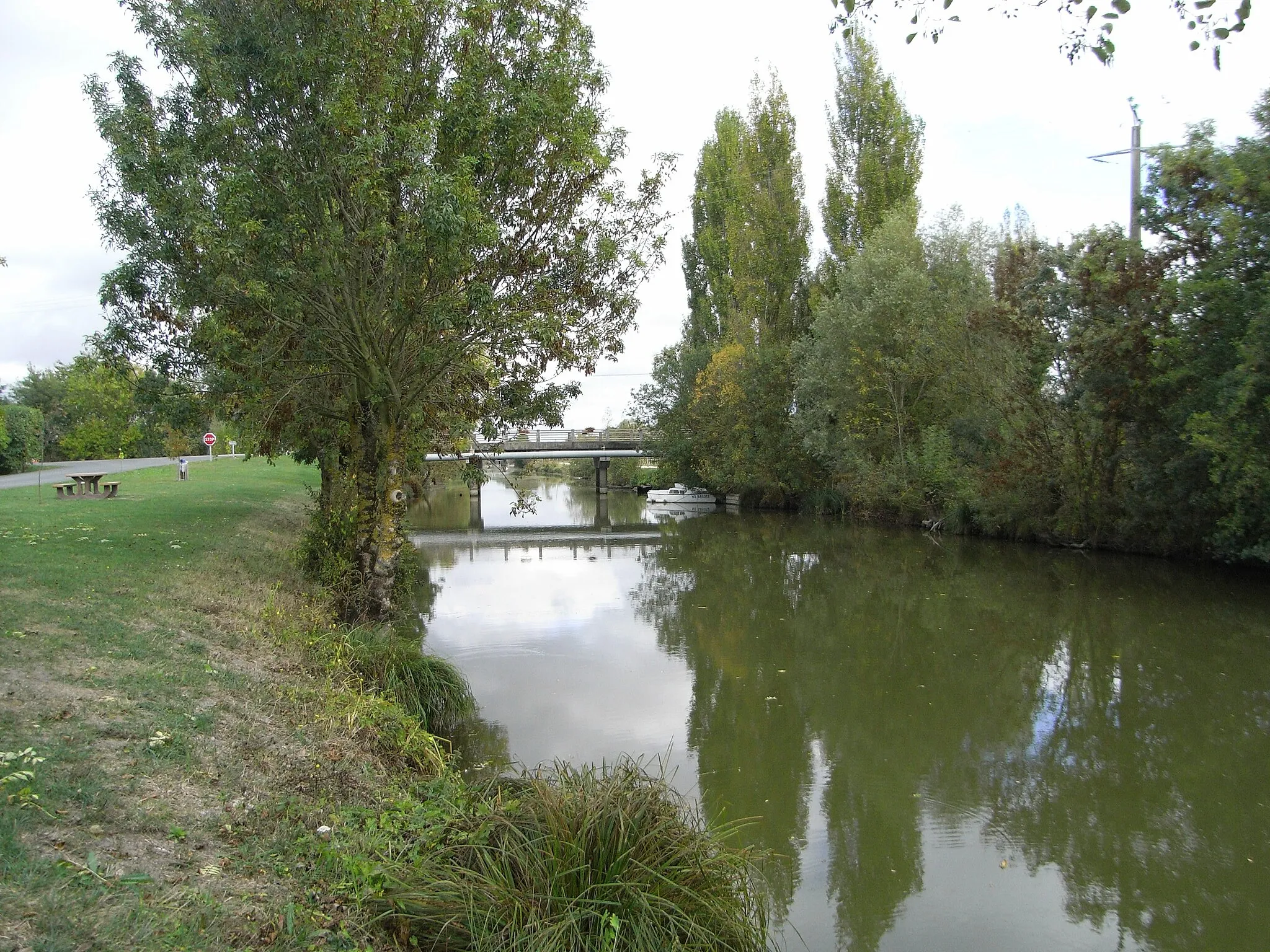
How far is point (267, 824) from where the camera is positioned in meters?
4.62

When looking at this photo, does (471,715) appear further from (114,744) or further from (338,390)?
(338,390)

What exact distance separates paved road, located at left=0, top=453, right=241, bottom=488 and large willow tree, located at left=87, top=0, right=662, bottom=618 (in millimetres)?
10210

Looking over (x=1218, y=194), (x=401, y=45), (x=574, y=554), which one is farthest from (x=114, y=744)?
(x=574, y=554)

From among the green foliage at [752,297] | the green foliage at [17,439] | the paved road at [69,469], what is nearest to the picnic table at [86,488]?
the paved road at [69,469]

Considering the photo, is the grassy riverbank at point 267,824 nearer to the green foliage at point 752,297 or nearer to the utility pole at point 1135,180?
the utility pole at point 1135,180

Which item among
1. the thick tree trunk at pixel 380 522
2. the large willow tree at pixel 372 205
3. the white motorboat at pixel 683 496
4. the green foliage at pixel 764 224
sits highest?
the green foliage at pixel 764 224

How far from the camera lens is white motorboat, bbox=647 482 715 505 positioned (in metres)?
44.9

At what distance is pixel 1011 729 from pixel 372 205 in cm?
914

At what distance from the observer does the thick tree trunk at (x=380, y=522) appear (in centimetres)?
1139

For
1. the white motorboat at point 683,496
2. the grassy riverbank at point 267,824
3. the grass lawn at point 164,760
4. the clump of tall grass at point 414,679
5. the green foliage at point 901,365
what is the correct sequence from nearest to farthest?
the grass lawn at point 164,760, the grassy riverbank at point 267,824, the clump of tall grass at point 414,679, the green foliage at point 901,365, the white motorboat at point 683,496

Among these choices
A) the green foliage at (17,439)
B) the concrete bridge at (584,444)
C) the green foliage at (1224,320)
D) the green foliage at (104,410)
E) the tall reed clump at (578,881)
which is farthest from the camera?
the concrete bridge at (584,444)

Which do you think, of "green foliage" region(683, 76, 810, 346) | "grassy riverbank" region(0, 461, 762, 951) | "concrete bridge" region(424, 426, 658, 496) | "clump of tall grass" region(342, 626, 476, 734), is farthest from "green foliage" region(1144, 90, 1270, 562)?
"concrete bridge" region(424, 426, 658, 496)

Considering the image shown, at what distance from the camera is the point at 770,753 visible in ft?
28.7

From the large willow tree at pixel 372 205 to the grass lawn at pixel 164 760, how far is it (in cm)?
283
